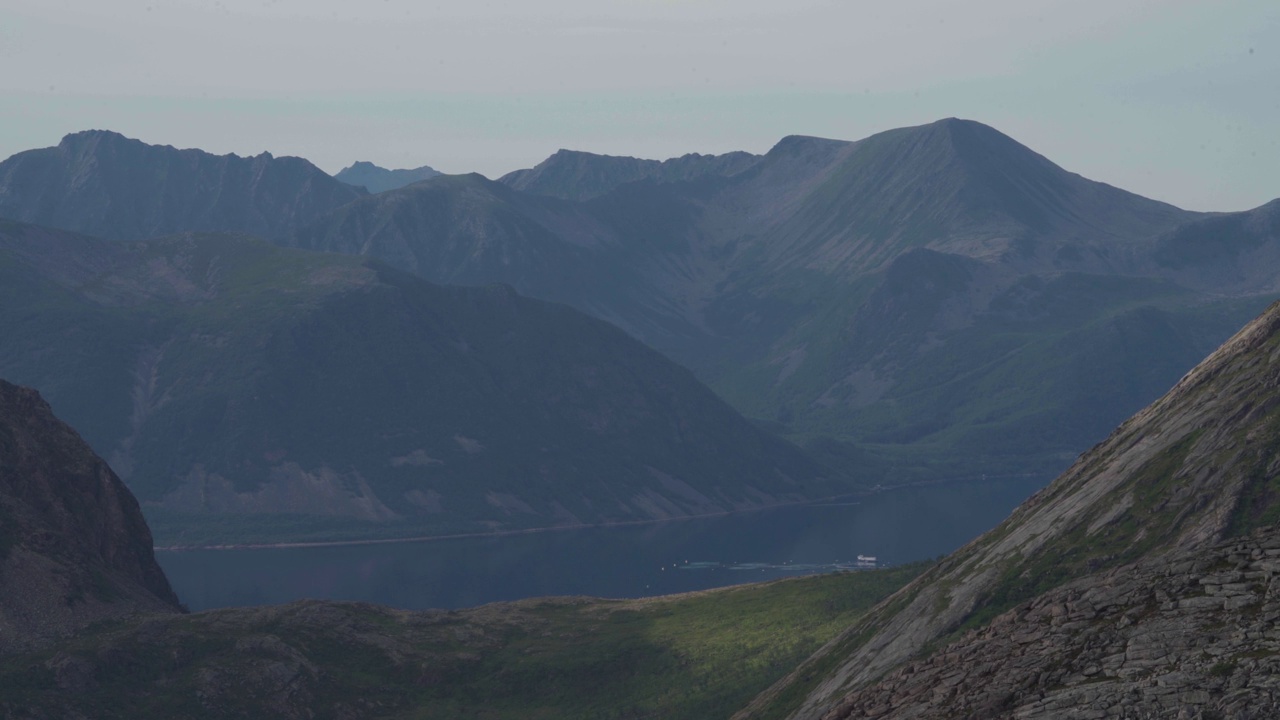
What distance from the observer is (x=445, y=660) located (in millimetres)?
148250

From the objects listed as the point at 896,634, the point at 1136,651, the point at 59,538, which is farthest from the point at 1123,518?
the point at 59,538

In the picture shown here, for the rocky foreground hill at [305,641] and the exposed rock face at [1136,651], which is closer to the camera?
the exposed rock face at [1136,651]

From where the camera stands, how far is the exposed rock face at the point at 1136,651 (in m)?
50.7

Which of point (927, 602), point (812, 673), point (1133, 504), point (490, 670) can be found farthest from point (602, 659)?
point (1133, 504)

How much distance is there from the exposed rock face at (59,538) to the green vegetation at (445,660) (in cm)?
678

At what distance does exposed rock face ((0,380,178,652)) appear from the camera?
139m

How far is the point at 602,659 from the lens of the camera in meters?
151

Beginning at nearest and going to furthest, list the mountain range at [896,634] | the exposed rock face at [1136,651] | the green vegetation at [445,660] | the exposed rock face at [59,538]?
the exposed rock face at [1136,651] → the mountain range at [896,634] → the green vegetation at [445,660] → the exposed rock face at [59,538]

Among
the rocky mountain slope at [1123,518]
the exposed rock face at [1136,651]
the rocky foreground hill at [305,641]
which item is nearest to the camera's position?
the exposed rock face at [1136,651]

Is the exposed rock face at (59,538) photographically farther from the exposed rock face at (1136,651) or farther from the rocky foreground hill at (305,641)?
the exposed rock face at (1136,651)

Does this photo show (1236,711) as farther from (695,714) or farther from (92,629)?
(92,629)

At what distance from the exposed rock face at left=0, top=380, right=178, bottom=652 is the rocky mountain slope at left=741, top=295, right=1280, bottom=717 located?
7139 centimetres

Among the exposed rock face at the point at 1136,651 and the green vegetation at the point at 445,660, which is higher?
the exposed rock face at the point at 1136,651

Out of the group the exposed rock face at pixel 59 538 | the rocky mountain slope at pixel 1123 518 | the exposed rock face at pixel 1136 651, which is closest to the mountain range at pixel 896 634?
the exposed rock face at pixel 1136 651
